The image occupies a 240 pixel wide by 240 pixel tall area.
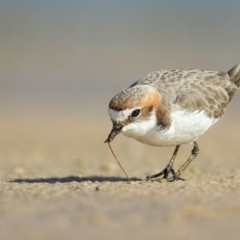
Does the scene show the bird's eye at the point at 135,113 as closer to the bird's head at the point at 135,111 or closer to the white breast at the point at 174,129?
the bird's head at the point at 135,111

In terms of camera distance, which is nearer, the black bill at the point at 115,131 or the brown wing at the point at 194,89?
the black bill at the point at 115,131

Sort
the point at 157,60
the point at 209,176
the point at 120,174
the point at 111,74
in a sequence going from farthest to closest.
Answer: the point at 157,60, the point at 111,74, the point at 120,174, the point at 209,176

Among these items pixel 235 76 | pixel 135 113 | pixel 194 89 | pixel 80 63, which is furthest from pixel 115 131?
pixel 80 63

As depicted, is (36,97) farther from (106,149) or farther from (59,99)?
(106,149)

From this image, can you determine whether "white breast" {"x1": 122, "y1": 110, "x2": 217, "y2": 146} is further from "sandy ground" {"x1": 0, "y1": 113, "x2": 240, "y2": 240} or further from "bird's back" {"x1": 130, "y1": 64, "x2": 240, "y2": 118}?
"sandy ground" {"x1": 0, "y1": 113, "x2": 240, "y2": 240}

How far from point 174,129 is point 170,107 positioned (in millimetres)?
260

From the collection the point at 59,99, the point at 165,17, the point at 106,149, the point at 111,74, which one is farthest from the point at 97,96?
the point at 165,17

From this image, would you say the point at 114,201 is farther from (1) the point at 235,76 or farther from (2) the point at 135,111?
(1) the point at 235,76

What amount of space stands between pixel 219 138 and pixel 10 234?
10.2m

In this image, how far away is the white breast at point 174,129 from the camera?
7559mm

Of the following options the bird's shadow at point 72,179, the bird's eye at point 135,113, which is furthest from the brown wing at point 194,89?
the bird's shadow at point 72,179

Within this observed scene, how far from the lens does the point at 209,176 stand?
9039 millimetres

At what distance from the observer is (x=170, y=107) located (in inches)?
309

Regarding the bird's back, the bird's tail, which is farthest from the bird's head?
the bird's tail
